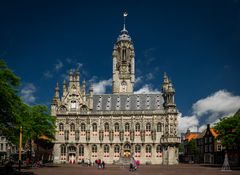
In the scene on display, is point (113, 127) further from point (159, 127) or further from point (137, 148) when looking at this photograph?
point (159, 127)

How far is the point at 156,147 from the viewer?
79.6 m

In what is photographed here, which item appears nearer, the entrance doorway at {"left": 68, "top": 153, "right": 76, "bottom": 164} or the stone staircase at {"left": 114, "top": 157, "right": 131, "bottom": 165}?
the stone staircase at {"left": 114, "top": 157, "right": 131, "bottom": 165}

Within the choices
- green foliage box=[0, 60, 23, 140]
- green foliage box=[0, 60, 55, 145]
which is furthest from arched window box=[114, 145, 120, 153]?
green foliage box=[0, 60, 23, 140]

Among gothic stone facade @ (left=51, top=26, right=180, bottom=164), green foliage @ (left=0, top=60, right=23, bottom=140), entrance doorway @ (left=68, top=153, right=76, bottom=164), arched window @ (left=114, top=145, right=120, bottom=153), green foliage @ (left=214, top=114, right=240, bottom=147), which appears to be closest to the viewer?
green foliage @ (left=0, top=60, right=23, bottom=140)

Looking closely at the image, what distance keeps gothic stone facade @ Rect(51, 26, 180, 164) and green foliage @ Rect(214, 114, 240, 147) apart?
14748 millimetres

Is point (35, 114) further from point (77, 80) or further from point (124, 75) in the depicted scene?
point (124, 75)

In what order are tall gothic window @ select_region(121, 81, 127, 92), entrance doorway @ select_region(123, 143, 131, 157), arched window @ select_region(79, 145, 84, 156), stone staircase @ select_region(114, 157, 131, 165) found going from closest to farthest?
1. stone staircase @ select_region(114, 157, 131, 165)
2. entrance doorway @ select_region(123, 143, 131, 157)
3. arched window @ select_region(79, 145, 84, 156)
4. tall gothic window @ select_region(121, 81, 127, 92)

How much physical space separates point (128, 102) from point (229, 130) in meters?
29.2

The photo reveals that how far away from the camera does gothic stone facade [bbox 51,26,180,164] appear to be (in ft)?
260

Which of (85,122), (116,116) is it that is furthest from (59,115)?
(116,116)

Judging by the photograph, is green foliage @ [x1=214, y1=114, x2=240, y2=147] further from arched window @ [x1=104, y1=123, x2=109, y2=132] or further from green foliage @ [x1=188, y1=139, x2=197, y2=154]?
green foliage @ [x1=188, y1=139, x2=197, y2=154]

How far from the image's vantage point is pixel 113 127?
81062 millimetres

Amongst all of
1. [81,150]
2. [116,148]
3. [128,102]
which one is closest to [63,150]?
[81,150]

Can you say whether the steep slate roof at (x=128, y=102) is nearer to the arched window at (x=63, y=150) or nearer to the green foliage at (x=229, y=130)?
the arched window at (x=63, y=150)
